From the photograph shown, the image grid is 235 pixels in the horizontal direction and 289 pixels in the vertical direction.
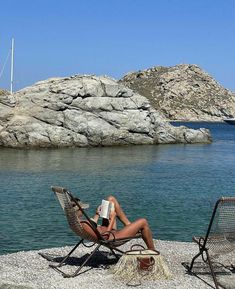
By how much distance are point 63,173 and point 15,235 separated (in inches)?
815

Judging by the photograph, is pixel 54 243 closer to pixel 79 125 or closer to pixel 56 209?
pixel 56 209

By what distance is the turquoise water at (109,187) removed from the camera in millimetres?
17906

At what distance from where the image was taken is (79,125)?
6322cm

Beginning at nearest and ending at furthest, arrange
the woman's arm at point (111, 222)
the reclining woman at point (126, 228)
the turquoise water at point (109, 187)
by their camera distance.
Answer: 1. the reclining woman at point (126, 228)
2. the woman's arm at point (111, 222)
3. the turquoise water at point (109, 187)

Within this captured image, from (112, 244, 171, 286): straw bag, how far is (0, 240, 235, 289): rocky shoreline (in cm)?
15

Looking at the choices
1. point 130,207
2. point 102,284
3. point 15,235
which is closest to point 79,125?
point 130,207

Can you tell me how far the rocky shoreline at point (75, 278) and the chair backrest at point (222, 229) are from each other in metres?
0.62

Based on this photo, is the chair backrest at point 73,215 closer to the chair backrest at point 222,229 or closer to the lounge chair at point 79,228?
Result: the lounge chair at point 79,228

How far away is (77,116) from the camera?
6356cm

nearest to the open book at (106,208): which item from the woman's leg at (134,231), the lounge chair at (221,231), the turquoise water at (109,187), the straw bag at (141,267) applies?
the woman's leg at (134,231)

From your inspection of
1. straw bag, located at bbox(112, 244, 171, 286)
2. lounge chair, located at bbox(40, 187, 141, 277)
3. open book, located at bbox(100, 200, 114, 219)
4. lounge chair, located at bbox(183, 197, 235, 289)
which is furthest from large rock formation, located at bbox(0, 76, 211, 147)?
lounge chair, located at bbox(183, 197, 235, 289)

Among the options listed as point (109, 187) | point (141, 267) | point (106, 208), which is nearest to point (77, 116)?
point (109, 187)

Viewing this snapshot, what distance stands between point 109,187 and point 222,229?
20741 mm

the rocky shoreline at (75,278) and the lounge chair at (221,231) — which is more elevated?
the lounge chair at (221,231)
